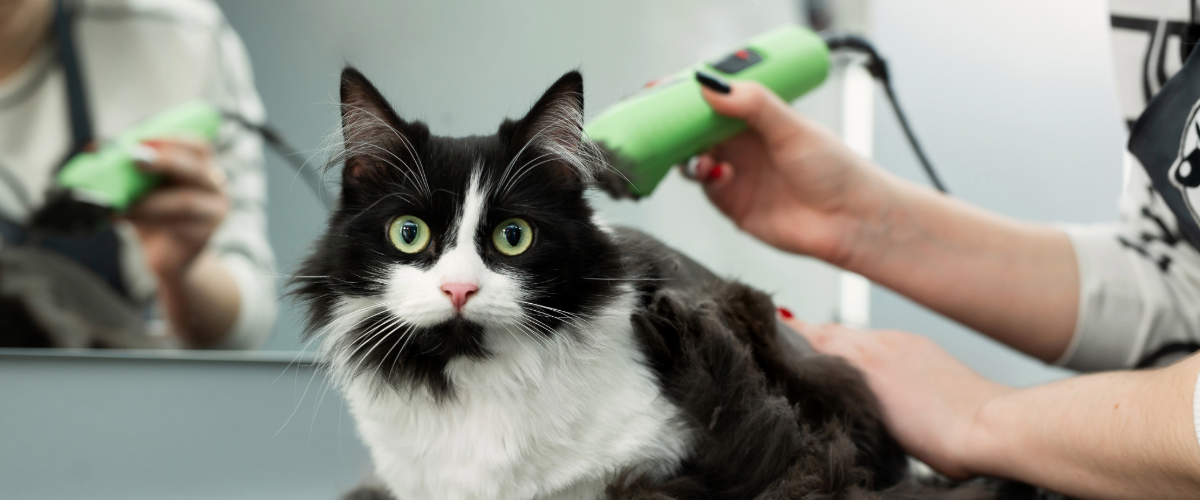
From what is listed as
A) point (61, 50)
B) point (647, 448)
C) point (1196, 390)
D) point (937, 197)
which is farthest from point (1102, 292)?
point (61, 50)

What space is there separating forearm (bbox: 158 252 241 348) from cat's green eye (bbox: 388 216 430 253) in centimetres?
71

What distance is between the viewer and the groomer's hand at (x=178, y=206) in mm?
1020

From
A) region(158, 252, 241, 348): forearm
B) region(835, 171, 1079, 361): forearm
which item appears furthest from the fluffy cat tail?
region(158, 252, 241, 348): forearm

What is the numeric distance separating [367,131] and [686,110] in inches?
16.9

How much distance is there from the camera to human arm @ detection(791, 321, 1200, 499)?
0.60 meters

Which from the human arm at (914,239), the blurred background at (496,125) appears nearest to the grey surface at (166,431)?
the blurred background at (496,125)

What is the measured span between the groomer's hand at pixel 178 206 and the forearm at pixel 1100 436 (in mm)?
1160

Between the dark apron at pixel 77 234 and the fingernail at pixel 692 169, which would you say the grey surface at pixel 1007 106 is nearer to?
the fingernail at pixel 692 169

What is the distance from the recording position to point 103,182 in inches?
37.9

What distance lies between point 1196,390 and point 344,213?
738 millimetres

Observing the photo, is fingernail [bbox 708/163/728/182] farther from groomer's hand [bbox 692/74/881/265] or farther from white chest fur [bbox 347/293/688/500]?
white chest fur [bbox 347/293/688/500]

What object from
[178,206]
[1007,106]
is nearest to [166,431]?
[178,206]

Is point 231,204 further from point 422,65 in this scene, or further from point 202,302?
point 422,65

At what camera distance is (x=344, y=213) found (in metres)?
0.62
